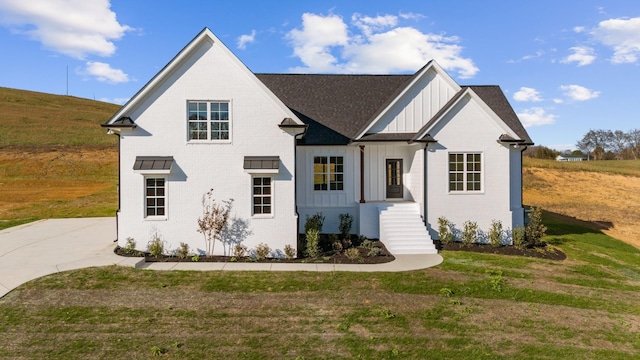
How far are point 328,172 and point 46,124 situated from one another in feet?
193

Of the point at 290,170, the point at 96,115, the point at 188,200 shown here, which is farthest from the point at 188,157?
the point at 96,115

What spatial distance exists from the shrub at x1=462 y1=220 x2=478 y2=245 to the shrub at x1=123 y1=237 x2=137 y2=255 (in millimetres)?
13568

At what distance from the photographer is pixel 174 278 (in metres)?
10.1

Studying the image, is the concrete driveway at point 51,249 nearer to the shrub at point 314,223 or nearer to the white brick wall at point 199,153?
the white brick wall at point 199,153

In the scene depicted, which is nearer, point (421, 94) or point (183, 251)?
point (183, 251)

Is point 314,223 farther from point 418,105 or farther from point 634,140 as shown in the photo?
point 634,140

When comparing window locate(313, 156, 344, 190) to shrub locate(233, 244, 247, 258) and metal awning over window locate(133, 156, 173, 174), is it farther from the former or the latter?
metal awning over window locate(133, 156, 173, 174)

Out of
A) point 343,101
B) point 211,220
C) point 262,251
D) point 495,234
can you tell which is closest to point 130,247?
point 211,220

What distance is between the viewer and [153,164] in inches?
489

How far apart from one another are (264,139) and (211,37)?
4265mm

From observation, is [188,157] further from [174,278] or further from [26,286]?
[26,286]

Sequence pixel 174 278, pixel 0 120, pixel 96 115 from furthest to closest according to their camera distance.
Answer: pixel 96 115
pixel 0 120
pixel 174 278

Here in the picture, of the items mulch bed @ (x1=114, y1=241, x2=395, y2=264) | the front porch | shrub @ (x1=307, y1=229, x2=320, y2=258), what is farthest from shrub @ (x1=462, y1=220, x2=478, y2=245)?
shrub @ (x1=307, y1=229, x2=320, y2=258)

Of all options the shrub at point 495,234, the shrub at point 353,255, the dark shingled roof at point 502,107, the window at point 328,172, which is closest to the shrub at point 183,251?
the shrub at point 353,255
